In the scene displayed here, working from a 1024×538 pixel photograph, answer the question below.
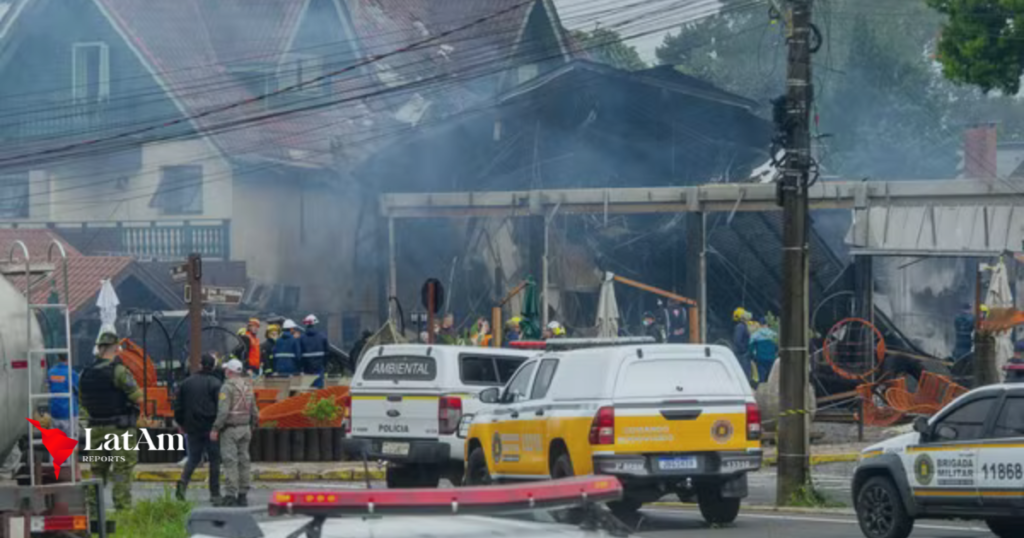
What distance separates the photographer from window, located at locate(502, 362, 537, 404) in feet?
63.1

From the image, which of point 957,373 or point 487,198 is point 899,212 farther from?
point 487,198

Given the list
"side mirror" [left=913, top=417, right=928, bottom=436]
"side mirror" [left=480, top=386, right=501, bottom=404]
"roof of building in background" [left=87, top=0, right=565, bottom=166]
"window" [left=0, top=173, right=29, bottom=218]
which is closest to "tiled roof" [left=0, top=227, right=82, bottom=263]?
"window" [left=0, top=173, right=29, bottom=218]

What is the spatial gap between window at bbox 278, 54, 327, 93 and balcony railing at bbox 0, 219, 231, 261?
17.0 ft

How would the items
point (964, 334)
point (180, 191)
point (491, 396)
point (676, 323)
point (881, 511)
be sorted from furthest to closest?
point (180, 191) → point (676, 323) → point (964, 334) → point (491, 396) → point (881, 511)

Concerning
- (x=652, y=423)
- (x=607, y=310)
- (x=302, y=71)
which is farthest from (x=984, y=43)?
(x=302, y=71)

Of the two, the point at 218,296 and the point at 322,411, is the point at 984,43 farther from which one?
the point at 218,296

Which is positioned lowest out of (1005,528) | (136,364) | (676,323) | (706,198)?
(1005,528)

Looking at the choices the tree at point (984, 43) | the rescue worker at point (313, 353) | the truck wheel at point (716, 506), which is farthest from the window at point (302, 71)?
the truck wheel at point (716, 506)

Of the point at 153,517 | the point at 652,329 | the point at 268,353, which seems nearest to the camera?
the point at 153,517

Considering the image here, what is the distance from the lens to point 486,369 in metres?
23.0

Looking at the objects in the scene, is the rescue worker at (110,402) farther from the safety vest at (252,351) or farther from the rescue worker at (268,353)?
the rescue worker at (268,353)

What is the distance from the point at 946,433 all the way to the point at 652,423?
120 inches

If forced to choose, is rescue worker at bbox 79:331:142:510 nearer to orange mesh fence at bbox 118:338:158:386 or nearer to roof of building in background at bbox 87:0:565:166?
orange mesh fence at bbox 118:338:158:386

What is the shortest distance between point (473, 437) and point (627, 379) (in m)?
3.35
